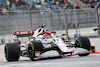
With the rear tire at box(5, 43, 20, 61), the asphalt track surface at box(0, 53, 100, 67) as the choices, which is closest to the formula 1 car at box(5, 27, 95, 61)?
the rear tire at box(5, 43, 20, 61)

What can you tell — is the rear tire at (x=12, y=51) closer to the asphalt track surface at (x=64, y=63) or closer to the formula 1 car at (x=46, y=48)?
the formula 1 car at (x=46, y=48)

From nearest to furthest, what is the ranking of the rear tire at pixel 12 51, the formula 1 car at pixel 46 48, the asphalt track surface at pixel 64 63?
1. the asphalt track surface at pixel 64 63
2. the formula 1 car at pixel 46 48
3. the rear tire at pixel 12 51

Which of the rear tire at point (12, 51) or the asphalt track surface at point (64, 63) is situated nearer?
the asphalt track surface at point (64, 63)

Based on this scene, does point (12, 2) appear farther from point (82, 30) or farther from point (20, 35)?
point (20, 35)

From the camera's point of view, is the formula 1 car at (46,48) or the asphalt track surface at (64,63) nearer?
the asphalt track surface at (64,63)

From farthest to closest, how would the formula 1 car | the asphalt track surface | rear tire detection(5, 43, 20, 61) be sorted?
1. rear tire detection(5, 43, 20, 61)
2. the formula 1 car
3. the asphalt track surface

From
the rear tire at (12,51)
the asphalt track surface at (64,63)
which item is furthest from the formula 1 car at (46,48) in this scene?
the asphalt track surface at (64,63)

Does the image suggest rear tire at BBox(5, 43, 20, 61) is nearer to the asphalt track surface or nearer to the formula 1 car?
the formula 1 car

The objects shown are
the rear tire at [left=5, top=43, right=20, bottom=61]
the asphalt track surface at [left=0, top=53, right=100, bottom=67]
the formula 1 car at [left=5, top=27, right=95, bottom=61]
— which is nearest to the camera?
the asphalt track surface at [left=0, top=53, right=100, bottom=67]

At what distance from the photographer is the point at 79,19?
59.8 ft

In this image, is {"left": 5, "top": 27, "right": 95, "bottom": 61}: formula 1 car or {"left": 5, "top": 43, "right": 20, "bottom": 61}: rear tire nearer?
{"left": 5, "top": 27, "right": 95, "bottom": 61}: formula 1 car

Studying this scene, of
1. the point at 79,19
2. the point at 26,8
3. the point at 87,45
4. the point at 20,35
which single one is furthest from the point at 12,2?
the point at 87,45

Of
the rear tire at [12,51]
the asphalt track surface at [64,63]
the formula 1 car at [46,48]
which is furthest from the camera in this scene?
the rear tire at [12,51]

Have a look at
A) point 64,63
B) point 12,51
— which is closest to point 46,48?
point 12,51
